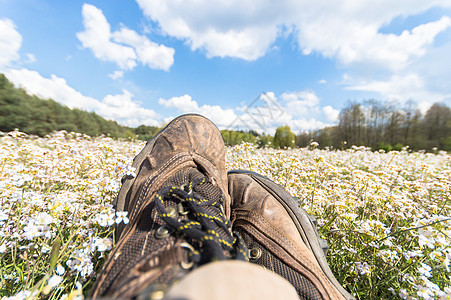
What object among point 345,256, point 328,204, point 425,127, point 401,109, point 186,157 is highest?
point 401,109

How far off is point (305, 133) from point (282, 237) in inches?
1183

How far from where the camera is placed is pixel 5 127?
1284cm

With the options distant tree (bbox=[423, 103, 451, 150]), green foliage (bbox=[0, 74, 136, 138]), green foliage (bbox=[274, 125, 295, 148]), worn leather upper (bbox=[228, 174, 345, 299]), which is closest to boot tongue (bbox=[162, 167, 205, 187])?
worn leather upper (bbox=[228, 174, 345, 299])

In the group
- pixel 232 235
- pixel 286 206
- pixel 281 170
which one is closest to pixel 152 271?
pixel 232 235

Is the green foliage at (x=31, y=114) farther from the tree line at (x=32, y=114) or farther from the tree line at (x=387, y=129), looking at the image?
the tree line at (x=387, y=129)

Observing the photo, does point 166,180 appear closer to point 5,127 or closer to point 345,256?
point 345,256

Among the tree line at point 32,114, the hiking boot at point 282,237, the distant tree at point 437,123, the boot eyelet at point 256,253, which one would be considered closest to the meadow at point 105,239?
the hiking boot at point 282,237

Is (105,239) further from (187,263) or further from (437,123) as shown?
(437,123)

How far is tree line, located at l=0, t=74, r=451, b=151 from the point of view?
13.1 metres

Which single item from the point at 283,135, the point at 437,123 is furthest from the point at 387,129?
the point at 283,135

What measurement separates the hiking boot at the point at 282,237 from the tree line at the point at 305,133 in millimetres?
4170

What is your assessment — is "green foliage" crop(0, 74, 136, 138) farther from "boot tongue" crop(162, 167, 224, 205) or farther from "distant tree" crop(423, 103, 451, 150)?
"distant tree" crop(423, 103, 451, 150)

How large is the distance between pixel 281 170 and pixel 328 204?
1.31 meters

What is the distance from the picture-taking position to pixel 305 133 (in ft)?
95.7
